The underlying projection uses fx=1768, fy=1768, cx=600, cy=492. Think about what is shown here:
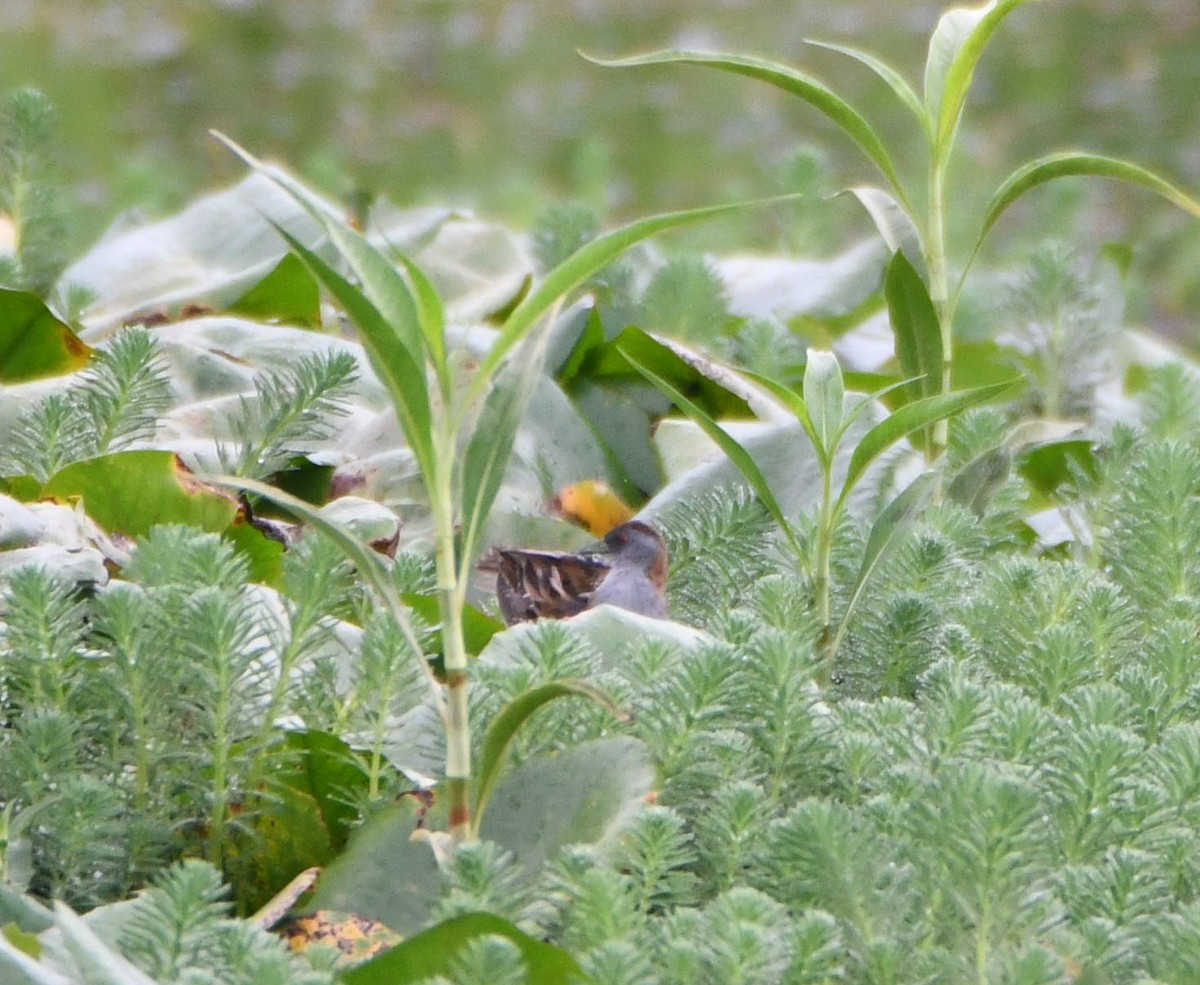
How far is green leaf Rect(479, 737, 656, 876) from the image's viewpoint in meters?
1.22

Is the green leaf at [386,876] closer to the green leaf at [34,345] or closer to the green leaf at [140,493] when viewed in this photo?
the green leaf at [140,493]

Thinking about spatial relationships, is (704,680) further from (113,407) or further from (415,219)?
(415,219)

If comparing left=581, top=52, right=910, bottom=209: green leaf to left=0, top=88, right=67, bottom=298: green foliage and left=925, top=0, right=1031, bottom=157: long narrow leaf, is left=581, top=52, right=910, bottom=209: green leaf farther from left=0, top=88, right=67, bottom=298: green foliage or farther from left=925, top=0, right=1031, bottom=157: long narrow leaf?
left=0, top=88, right=67, bottom=298: green foliage

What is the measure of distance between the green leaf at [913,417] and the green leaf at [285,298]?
1.13m

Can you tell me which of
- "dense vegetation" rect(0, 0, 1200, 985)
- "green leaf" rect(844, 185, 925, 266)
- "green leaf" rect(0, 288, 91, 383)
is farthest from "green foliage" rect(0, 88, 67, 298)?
"green leaf" rect(844, 185, 925, 266)

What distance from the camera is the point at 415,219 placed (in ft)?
9.62

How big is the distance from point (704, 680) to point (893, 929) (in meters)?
0.24

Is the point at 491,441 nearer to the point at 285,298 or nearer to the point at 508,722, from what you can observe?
the point at 508,722

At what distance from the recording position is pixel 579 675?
52.5 inches

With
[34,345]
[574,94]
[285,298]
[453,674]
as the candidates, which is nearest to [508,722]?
[453,674]

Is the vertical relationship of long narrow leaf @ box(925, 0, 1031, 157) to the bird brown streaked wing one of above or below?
above

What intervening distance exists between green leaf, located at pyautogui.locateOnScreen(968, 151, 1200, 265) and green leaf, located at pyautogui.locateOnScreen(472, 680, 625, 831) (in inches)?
31.5

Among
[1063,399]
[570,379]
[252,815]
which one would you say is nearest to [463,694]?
[252,815]

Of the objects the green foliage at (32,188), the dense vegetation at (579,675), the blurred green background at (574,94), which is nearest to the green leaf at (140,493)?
the dense vegetation at (579,675)
